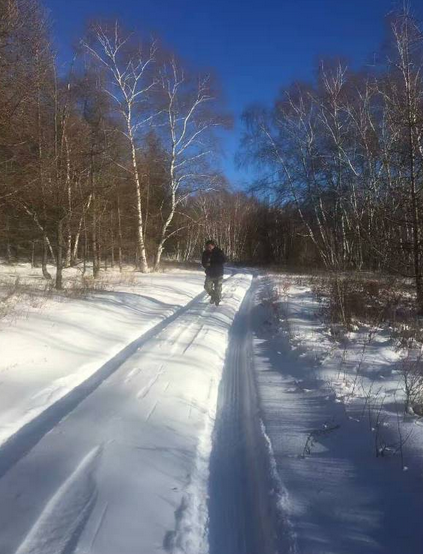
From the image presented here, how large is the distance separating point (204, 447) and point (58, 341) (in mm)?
4290

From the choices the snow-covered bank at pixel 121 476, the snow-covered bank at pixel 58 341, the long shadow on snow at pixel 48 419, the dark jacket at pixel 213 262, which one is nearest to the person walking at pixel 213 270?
the dark jacket at pixel 213 262

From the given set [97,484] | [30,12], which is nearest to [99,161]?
[30,12]

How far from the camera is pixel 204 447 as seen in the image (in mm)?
3740

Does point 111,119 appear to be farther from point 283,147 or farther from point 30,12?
point 30,12

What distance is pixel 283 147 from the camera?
77.5 ft

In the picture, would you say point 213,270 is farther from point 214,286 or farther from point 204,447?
point 204,447

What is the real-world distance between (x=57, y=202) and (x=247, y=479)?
39.5 feet

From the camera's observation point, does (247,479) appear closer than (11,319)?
Yes

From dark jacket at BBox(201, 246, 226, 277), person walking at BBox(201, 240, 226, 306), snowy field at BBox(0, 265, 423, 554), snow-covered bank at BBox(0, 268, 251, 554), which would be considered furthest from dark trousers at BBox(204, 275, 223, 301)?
snow-covered bank at BBox(0, 268, 251, 554)

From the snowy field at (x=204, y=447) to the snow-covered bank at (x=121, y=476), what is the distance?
1 centimetres

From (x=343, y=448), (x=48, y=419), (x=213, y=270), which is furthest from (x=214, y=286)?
(x=343, y=448)

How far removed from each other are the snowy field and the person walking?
5.12 m

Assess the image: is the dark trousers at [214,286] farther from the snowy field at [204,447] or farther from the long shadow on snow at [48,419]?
the long shadow on snow at [48,419]

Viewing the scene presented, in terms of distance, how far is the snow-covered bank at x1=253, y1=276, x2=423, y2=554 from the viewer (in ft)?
8.30
